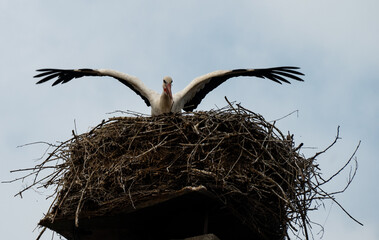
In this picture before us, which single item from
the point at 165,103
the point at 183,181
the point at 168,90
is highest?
the point at 168,90

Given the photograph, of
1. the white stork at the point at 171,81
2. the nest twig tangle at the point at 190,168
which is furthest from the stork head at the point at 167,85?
the nest twig tangle at the point at 190,168

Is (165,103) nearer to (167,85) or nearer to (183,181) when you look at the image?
(167,85)

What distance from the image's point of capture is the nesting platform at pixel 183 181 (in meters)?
4.73

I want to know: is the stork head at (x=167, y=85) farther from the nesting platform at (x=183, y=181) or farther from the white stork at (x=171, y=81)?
the nesting platform at (x=183, y=181)

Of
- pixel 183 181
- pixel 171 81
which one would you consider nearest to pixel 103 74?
pixel 171 81

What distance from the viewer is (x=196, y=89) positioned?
303 inches

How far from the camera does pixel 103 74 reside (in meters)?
7.79

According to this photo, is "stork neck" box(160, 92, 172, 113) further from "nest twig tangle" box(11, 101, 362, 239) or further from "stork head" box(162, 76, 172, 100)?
"nest twig tangle" box(11, 101, 362, 239)

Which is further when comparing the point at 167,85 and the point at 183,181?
the point at 167,85

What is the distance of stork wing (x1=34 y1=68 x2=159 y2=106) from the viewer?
7.65 metres

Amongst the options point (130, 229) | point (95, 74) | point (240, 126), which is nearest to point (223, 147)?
point (240, 126)

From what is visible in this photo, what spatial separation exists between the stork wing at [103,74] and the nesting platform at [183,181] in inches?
82.8

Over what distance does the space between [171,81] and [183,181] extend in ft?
9.19

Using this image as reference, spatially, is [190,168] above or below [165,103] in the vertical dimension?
below
